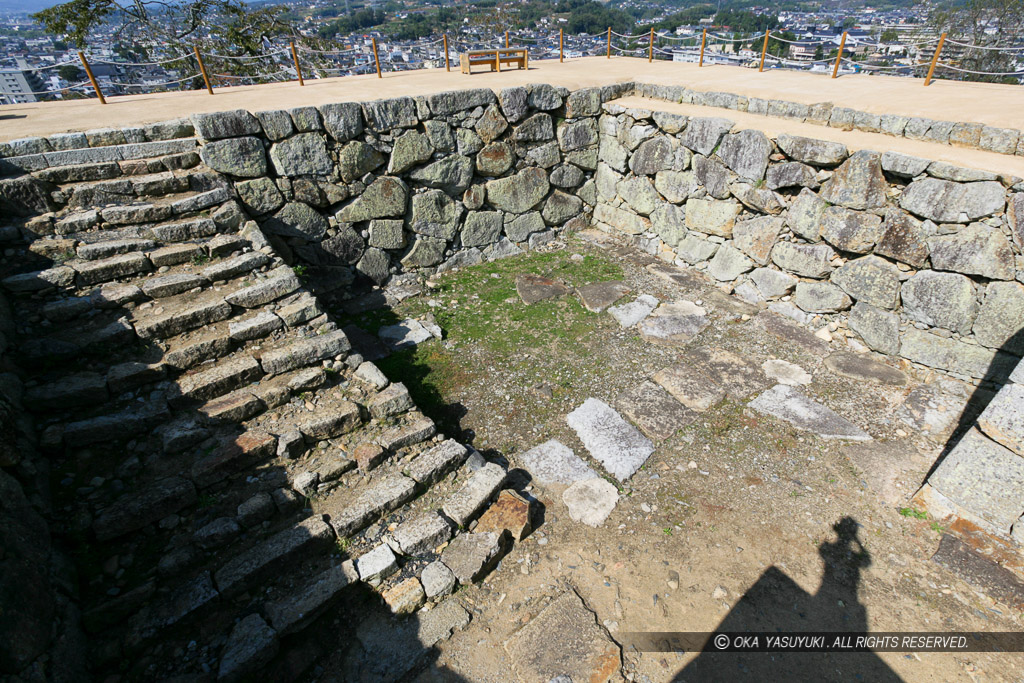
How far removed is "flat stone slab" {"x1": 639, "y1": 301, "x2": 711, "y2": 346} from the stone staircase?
10.1 feet

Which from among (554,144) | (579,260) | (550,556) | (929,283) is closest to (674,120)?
(554,144)

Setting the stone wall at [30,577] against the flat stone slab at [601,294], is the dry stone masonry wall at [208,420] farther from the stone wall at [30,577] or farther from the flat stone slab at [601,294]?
the flat stone slab at [601,294]

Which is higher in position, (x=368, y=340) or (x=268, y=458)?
(x=268, y=458)

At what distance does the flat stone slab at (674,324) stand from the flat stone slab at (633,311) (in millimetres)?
92

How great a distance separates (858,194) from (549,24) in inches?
672

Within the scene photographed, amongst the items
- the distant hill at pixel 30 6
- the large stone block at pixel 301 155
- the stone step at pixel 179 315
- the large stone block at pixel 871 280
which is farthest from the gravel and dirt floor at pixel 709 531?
the distant hill at pixel 30 6

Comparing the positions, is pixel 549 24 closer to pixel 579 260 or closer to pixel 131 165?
pixel 579 260

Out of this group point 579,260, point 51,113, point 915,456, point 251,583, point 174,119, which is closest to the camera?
point 251,583

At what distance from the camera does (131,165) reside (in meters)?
5.38

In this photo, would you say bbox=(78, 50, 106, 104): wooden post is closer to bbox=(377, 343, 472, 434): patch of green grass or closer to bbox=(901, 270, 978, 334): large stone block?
bbox=(377, 343, 472, 434): patch of green grass

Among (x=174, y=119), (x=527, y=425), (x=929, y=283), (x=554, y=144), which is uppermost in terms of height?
(x=174, y=119)

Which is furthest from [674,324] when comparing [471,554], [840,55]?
[840,55]

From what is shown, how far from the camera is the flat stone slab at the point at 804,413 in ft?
15.2

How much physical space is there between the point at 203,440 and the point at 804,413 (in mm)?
5488
